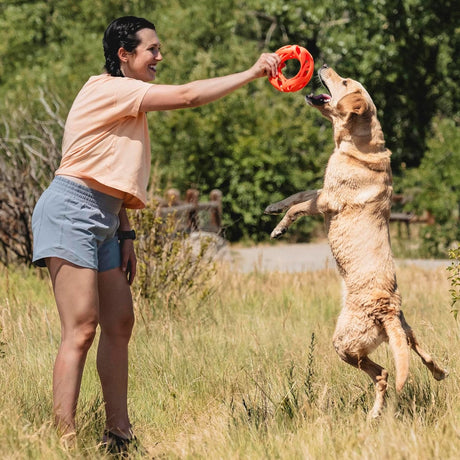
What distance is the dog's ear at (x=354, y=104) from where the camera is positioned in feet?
15.7

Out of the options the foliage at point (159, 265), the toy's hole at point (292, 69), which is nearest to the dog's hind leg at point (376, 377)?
the foliage at point (159, 265)

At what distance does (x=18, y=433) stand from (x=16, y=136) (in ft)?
21.6

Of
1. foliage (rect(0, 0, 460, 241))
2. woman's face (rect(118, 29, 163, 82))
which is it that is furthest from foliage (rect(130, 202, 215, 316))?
foliage (rect(0, 0, 460, 241))

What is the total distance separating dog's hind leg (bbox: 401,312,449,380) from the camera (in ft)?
14.3

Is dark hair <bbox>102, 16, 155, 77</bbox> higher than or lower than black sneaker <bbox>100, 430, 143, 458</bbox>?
higher

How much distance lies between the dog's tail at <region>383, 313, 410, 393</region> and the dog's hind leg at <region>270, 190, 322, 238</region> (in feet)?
2.73

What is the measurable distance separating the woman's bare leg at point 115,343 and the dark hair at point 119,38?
1.05 metres

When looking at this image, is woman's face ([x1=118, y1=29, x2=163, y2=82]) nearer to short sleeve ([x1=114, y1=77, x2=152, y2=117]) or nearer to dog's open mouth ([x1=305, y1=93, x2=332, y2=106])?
short sleeve ([x1=114, y1=77, x2=152, y2=117])

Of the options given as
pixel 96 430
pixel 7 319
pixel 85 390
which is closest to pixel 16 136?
pixel 7 319

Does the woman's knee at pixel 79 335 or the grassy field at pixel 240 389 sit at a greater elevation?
the woman's knee at pixel 79 335

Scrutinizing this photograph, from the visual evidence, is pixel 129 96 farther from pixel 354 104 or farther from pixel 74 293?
pixel 354 104

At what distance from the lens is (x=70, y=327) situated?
388 cm

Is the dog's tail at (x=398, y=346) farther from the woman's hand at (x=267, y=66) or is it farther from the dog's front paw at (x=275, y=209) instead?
the woman's hand at (x=267, y=66)

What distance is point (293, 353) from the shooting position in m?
5.74
